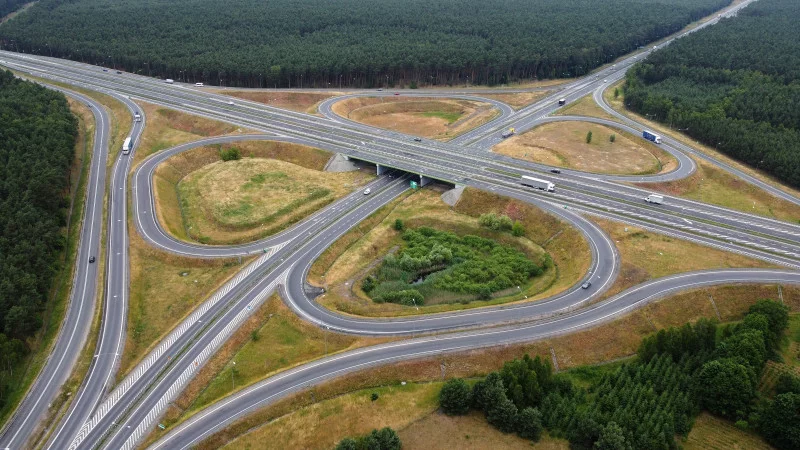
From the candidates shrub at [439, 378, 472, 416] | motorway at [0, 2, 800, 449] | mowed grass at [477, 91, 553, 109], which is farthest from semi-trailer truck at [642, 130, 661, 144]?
shrub at [439, 378, 472, 416]

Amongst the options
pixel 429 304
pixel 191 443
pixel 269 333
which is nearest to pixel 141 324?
pixel 269 333

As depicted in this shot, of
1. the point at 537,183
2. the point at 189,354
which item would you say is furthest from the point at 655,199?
the point at 189,354

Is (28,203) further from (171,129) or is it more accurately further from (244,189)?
(171,129)

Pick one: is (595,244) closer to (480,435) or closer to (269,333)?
(480,435)

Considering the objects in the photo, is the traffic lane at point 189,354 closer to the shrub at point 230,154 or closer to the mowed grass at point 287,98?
the shrub at point 230,154

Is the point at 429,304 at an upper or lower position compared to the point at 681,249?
lower

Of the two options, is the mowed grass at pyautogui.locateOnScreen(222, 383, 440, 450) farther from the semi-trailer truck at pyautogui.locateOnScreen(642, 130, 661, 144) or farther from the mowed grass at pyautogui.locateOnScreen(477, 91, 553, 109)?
the mowed grass at pyautogui.locateOnScreen(477, 91, 553, 109)
